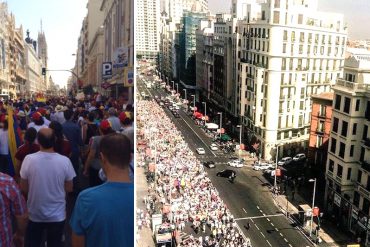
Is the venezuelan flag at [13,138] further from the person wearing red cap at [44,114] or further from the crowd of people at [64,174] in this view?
the person wearing red cap at [44,114]

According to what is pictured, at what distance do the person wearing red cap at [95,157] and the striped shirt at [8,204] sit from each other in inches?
13.8

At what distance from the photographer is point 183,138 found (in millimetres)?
32188

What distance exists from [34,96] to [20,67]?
0.58 feet

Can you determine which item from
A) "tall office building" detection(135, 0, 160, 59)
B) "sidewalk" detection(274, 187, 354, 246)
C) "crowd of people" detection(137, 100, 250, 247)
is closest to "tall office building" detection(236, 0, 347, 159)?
"crowd of people" detection(137, 100, 250, 247)

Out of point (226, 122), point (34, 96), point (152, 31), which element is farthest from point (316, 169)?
point (152, 31)

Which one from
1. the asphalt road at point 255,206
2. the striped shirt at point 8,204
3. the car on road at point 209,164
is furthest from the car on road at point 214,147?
the striped shirt at point 8,204

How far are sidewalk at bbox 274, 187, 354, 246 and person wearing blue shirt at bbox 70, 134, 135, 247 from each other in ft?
49.0

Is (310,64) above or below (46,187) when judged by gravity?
below

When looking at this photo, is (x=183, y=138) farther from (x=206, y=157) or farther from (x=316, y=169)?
(x=316, y=169)

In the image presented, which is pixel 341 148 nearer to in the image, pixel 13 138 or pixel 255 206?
pixel 255 206

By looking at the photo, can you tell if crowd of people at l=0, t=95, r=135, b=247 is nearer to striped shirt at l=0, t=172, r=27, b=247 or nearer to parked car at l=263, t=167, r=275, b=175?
striped shirt at l=0, t=172, r=27, b=247

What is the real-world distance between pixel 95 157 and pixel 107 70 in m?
0.47

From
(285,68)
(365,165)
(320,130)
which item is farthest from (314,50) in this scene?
(365,165)

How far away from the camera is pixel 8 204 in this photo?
7.36 ft
